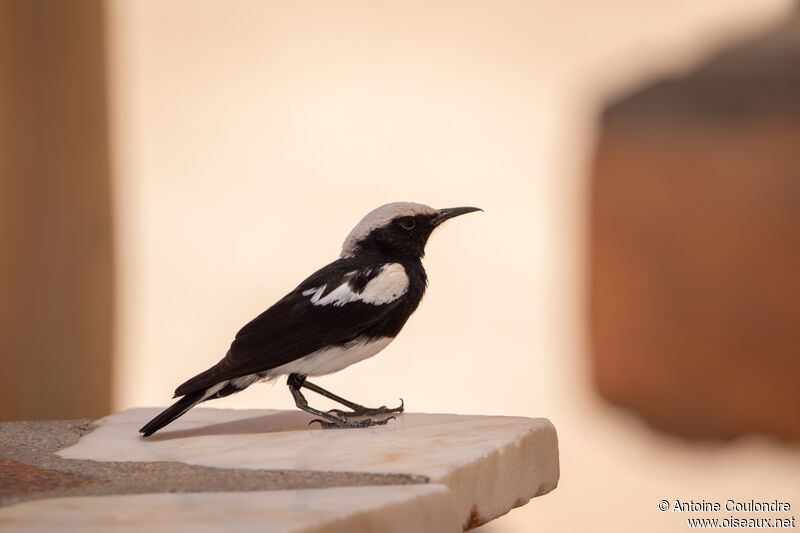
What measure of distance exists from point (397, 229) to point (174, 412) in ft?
2.82

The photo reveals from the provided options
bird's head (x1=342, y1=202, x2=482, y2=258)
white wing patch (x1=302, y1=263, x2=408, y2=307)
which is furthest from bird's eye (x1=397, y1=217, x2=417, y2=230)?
white wing patch (x1=302, y1=263, x2=408, y2=307)

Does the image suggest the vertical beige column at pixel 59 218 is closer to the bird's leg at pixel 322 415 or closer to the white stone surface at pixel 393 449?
the white stone surface at pixel 393 449

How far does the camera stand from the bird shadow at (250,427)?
278 centimetres

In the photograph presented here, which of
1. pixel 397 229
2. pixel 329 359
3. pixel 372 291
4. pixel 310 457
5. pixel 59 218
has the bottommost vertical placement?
pixel 310 457

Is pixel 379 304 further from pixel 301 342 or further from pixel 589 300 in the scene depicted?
pixel 589 300

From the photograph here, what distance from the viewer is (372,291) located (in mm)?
2822

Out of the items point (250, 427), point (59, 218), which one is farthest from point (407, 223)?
point (59, 218)

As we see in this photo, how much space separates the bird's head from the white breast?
0.31 metres

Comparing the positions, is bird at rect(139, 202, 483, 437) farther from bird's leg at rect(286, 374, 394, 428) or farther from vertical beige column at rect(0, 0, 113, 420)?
vertical beige column at rect(0, 0, 113, 420)

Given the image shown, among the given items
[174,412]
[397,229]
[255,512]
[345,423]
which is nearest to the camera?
[255,512]

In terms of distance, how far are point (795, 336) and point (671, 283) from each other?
706 mm

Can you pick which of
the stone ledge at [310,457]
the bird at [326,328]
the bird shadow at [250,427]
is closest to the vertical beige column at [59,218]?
the stone ledge at [310,457]

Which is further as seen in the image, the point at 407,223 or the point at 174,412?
the point at 407,223

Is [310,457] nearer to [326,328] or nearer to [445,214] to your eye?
[326,328]
